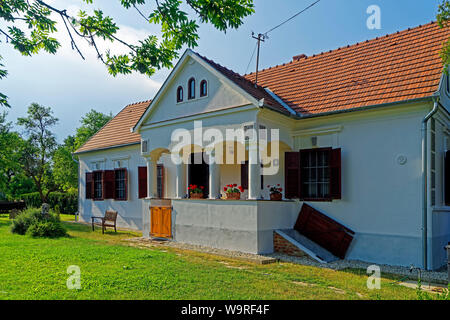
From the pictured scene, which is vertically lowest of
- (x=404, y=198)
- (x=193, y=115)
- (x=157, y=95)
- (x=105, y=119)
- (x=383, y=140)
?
(x=404, y=198)

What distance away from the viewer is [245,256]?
9.41 m

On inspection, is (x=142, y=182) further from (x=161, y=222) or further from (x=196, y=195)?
(x=196, y=195)

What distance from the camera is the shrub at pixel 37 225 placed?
42.0 ft

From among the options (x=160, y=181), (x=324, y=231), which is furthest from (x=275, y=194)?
(x=160, y=181)

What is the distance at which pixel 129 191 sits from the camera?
17.0 meters

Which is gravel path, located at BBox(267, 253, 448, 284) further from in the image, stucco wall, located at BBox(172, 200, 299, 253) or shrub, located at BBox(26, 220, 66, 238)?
shrub, located at BBox(26, 220, 66, 238)

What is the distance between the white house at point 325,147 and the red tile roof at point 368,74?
42 millimetres

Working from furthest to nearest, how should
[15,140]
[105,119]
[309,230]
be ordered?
[105,119], [15,140], [309,230]

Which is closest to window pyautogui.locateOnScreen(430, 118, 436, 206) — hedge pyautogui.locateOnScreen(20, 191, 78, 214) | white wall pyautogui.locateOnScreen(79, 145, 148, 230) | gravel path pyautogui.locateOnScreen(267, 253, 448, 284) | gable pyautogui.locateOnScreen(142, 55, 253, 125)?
gravel path pyautogui.locateOnScreen(267, 253, 448, 284)

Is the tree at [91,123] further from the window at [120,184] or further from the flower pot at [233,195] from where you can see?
the flower pot at [233,195]

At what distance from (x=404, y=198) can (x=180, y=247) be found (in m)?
6.58

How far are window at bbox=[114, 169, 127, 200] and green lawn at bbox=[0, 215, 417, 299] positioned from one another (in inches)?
291

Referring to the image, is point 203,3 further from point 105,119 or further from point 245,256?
point 105,119
